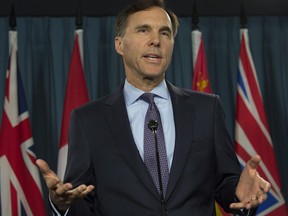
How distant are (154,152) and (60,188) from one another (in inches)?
14.5

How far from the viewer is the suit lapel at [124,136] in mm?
1742

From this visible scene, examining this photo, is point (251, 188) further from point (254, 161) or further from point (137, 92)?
point (137, 92)

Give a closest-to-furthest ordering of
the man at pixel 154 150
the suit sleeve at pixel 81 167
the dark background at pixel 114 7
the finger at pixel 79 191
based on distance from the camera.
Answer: the finger at pixel 79 191, the man at pixel 154 150, the suit sleeve at pixel 81 167, the dark background at pixel 114 7

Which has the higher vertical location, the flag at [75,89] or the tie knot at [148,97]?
the tie knot at [148,97]

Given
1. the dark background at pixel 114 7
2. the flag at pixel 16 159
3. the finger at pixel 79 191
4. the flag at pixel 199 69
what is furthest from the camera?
the dark background at pixel 114 7

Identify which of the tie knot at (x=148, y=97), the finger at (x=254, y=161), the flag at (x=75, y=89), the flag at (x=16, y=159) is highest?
the tie knot at (x=148, y=97)

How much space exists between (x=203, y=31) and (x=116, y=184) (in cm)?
325

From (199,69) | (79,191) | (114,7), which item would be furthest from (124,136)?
(114,7)

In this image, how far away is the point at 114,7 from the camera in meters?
4.63

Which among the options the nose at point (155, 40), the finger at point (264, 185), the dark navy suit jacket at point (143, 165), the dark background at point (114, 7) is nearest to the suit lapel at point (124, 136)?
the dark navy suit jacket at point (143, 165)

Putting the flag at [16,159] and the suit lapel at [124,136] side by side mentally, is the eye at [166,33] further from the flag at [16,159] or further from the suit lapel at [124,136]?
the flag at [16,159]

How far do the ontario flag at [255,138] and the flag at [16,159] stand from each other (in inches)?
59.5

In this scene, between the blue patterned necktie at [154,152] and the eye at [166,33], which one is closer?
the blue patterned necktie at [154,152]

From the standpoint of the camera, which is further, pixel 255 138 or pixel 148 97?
pixel 255 138
